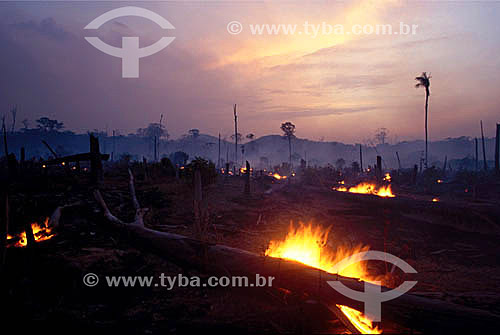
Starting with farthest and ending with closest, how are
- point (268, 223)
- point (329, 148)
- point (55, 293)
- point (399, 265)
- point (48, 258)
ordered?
point (329, 148) < point (268, 223) < point (399, 265) < point (48, 258) < point (55, 293)

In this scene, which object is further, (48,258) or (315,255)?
(315,255)

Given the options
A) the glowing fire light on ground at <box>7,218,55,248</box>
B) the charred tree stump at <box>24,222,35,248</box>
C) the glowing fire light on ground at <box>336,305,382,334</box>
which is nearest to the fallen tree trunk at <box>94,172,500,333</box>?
the glowing fire light on ground at <box>336,305,382,334</box>

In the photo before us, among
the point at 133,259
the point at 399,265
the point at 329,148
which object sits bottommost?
the point at 399,265

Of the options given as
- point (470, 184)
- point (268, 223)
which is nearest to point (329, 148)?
point (470, 184)

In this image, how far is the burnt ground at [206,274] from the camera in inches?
137

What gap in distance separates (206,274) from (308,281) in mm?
1979

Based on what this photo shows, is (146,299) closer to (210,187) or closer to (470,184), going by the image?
(210,187)

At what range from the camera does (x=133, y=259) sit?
18.1ft

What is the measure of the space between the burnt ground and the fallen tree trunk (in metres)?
0.25

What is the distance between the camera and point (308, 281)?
3801 mm

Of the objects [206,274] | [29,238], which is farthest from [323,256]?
[29,238]

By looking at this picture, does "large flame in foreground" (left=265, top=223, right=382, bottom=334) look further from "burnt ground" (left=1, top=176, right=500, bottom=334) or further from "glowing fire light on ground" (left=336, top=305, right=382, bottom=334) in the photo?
"burnt ground" (left=1, top=176, right=500, bottom=334)

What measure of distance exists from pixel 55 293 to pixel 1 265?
105cm

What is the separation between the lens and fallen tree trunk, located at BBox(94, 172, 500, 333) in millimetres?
2893
